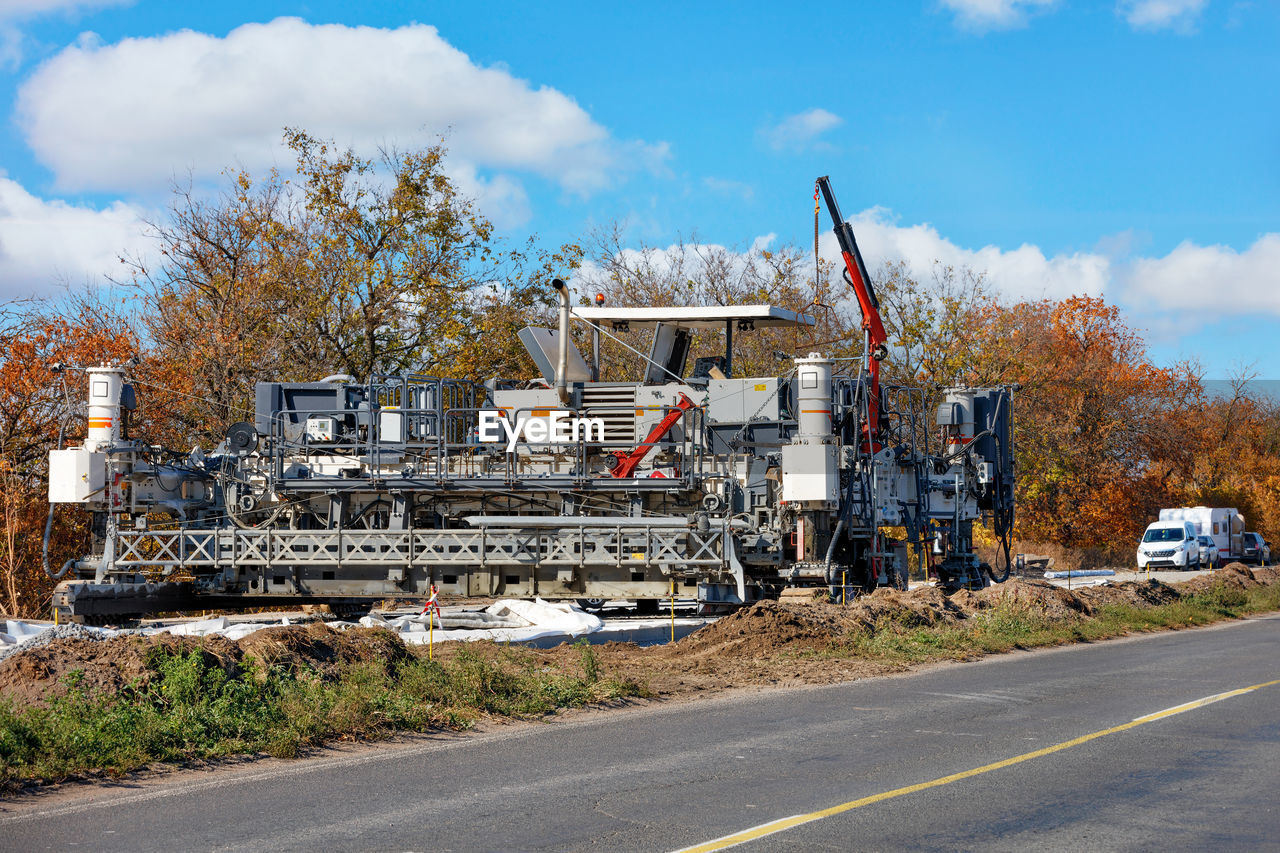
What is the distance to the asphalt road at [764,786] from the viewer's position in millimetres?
7953

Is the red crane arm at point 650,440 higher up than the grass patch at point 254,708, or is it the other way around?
the red crane arm at point 650,440

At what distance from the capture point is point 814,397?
22547 mm

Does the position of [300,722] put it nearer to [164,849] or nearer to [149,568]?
[164,849]

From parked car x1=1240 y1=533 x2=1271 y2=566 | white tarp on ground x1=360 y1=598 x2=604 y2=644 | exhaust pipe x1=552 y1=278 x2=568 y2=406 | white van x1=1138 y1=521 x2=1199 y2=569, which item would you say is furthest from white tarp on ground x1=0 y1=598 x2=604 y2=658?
parked car x1=1240 y1=533 x2=1271 y2=566

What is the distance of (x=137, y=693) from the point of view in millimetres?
11781

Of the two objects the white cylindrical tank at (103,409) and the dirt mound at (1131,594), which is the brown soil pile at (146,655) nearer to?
the white cylindrical tank at (103,409)

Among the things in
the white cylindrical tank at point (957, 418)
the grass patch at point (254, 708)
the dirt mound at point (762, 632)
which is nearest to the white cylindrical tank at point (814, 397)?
the dirt mound at point (762, 632)

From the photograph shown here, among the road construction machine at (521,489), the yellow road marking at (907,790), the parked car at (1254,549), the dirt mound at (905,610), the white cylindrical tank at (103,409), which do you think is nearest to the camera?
the yellow road marking at (907,790)

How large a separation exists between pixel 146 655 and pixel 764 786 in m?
6.35

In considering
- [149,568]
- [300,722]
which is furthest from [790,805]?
[149,568]

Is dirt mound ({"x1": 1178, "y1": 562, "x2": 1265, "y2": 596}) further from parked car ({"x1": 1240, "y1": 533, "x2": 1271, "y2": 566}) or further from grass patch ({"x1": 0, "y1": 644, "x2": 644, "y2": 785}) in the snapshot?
parked car ({"x1": 1240, "y1": 533, "x2": 1271, "y2": 566})

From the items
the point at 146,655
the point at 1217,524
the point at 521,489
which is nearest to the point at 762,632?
the point at 521,489

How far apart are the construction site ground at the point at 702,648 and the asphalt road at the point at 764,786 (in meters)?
2.16

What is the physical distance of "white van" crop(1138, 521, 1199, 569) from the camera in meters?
44.9
